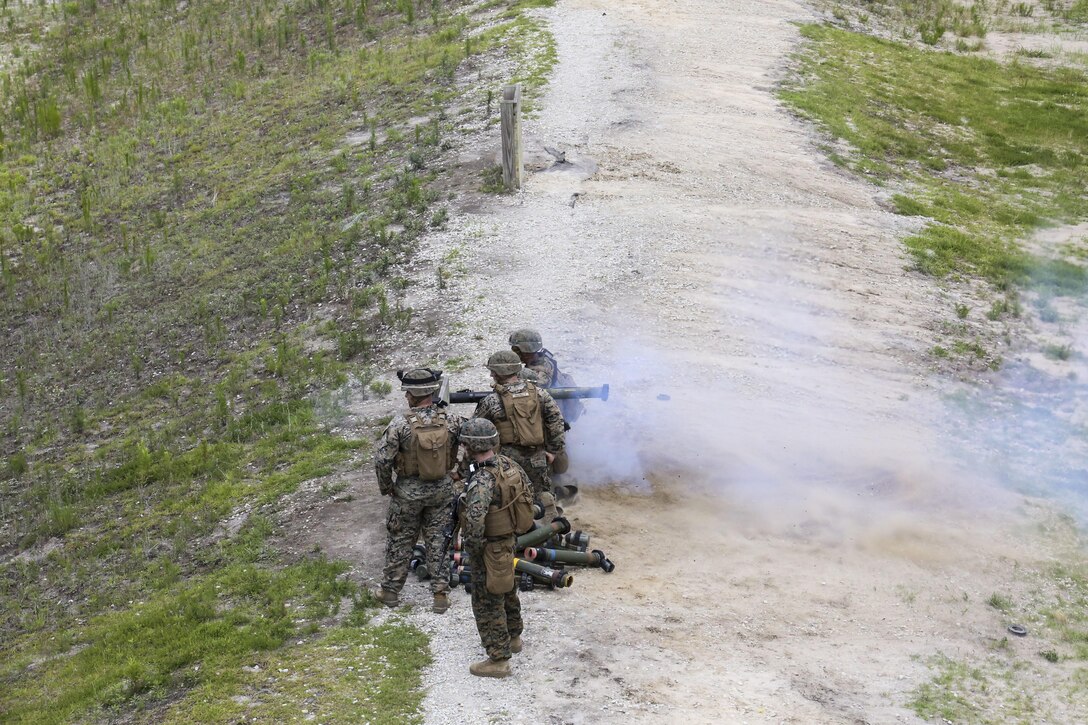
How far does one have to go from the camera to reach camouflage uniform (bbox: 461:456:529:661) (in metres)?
8.85

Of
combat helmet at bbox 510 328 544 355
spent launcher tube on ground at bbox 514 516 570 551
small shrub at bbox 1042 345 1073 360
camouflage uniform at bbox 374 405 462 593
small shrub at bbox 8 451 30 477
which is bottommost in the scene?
small shrub at bbox 8 451 30 477

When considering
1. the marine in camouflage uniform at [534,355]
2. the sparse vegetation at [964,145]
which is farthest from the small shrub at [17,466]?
the sparse vegetation at [964,145]

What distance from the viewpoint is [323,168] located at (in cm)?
2273

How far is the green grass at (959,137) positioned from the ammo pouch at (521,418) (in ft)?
32.4

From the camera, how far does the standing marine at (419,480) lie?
397 inches

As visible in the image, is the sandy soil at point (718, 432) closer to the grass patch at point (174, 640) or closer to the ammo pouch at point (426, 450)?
the grass patch at point (174, 640)

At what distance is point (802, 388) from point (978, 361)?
290cm

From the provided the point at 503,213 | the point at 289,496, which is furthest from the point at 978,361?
the point at 289,496

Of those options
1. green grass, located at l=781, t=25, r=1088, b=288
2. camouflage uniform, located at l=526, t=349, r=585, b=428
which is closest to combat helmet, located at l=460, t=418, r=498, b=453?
camouflage uniform, located at l=526, t=349, r=585, b=428

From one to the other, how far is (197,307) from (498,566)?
39.4 feet

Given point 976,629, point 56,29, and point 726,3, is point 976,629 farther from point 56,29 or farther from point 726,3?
point 56,29

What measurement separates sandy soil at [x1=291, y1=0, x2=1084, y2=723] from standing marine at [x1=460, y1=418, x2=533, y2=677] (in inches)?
14.0

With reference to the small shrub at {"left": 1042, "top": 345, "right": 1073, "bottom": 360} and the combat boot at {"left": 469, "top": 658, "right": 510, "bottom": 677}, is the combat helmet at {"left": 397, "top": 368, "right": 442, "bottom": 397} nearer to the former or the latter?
the combat boot at {"left": 469, "top": 658, "right": 510, "bottom": 677}

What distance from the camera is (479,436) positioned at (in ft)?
29.3
